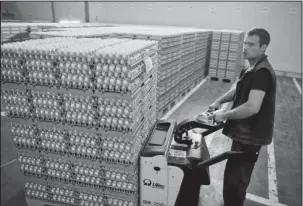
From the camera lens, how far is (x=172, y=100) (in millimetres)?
Answer: 8195

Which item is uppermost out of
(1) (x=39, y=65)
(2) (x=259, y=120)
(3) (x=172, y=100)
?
(1) (x=39, y=65)

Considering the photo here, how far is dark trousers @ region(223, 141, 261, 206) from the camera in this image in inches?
126

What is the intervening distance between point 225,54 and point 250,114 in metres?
9.62

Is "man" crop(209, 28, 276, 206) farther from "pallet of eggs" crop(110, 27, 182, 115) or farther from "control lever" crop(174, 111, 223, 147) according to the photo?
"pallet of eggs" crop(110, 27, 182, 115)

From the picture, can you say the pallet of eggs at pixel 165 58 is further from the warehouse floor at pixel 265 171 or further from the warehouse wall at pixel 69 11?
the warehouse wall at pixel 69 11

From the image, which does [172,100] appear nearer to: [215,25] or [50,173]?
[50,173]

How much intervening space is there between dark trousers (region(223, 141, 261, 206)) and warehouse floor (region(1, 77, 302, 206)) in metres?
0.79

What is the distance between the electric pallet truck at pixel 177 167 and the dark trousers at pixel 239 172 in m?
0.27

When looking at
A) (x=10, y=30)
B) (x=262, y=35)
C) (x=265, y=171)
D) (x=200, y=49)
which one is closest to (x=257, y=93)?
(x=262, y=35)

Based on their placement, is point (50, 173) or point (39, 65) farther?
point (50, 173)

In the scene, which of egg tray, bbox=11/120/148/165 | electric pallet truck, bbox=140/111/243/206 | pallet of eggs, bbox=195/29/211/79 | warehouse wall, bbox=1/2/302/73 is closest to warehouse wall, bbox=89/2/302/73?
warehouse wall, bbox=1/2/302/73

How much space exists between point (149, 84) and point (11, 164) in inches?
141

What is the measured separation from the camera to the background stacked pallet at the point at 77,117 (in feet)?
9.46

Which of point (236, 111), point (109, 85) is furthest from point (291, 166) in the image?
point (109, 85)
